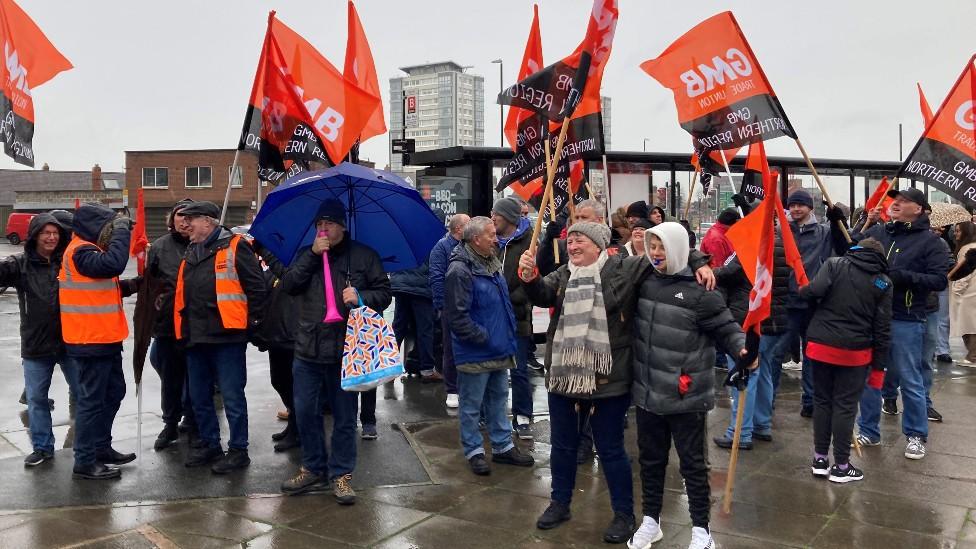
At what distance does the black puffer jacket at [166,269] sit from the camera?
656 centimetres

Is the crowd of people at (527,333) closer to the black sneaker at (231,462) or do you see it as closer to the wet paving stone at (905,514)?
the black sneaker at (231,462)

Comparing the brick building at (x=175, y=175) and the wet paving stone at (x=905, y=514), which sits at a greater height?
the brick building at (x=175, y=175)

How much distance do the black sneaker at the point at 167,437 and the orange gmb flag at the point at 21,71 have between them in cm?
228

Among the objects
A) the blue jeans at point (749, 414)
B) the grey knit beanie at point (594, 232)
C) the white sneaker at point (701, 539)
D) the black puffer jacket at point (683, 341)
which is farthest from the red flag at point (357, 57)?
the white sneaker at point (701, 539)

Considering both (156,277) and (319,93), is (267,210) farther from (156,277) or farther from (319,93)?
(156,277)

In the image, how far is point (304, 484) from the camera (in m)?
5.65

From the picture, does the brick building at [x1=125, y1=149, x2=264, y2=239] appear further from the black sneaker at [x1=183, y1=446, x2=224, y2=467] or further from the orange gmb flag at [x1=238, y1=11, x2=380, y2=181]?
the black sneaker at [x1=183, y1=446, x2=224, y2=467]

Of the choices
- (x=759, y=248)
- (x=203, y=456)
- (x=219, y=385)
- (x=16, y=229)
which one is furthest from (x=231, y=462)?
(x=16, y=229)

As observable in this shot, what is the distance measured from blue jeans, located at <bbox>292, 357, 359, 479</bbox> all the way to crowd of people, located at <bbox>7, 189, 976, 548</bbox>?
0.01 meters

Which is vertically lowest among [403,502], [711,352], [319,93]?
[403,502]

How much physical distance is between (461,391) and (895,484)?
3.03 m

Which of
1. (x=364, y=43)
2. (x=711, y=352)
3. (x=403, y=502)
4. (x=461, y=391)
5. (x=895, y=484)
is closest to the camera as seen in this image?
(x=711, y=352)

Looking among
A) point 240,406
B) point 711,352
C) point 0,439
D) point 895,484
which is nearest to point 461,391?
point 240,406

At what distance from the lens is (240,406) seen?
6215 millimetres
